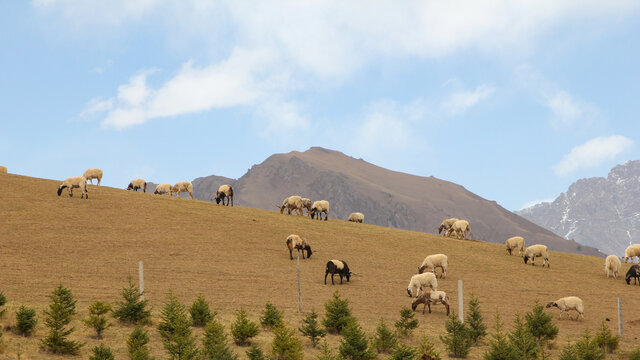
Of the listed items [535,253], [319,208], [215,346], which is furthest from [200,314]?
[319,208]

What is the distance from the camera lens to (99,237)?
1399 inches

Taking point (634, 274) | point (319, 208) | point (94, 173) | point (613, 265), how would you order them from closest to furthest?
point (634, 274) → point (613, 265) → point (319, 208) → point (94, 173)

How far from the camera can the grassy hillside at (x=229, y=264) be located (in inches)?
992

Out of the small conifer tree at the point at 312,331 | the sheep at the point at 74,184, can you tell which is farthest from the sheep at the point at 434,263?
the sheep at the point at 74,184

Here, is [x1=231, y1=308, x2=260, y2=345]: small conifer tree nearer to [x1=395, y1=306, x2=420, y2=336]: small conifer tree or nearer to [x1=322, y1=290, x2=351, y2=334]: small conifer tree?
[x1=322, y1=290, x2=351, y2=334]: small conifer tree

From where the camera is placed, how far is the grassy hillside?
992 inches

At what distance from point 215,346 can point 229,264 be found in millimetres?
16555

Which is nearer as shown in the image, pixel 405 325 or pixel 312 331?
pixel 312 331

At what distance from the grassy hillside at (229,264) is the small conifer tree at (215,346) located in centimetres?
181

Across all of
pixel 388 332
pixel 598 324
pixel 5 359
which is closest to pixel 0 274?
pixel 5 359

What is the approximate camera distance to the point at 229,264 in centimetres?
3291

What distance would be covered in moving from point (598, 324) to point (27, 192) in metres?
38.9

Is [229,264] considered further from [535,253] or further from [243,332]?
[535,253]

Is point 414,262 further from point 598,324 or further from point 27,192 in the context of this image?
point 27,192
